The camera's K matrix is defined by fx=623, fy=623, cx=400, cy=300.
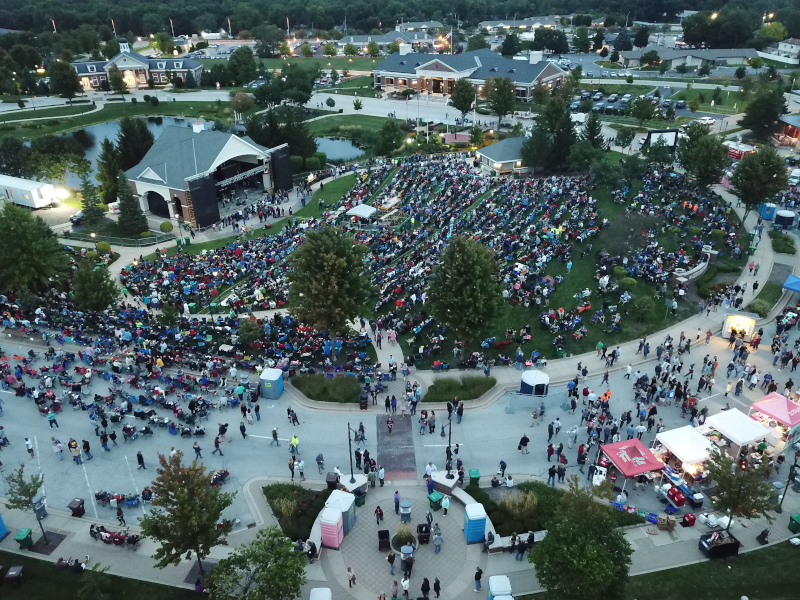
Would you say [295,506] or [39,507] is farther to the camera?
[295,506]

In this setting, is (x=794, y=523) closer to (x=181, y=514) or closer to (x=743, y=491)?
(x=743, y=491)

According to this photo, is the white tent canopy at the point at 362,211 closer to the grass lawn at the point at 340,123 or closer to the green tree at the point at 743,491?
the green tree at the point at 743,491

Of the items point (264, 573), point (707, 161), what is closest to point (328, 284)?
point (264, 573)

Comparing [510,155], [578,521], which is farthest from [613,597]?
[510,155]

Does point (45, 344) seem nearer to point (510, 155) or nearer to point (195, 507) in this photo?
point (195, 507)

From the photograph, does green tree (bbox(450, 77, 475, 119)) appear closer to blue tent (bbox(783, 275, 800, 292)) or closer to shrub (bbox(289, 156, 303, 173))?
shrub (bbox(289, 156, 303, 173))

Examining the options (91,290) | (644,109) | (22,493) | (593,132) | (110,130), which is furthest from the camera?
(110,130)

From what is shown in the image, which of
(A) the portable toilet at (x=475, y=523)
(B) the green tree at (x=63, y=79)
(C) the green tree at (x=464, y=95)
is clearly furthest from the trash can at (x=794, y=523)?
(B) the green tree at (x=63, y=79)

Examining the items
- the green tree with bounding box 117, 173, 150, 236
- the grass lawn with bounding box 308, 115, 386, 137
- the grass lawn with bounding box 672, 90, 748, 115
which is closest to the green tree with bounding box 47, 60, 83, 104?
the grass lawn with bounding box 308, 115, 386, 137
